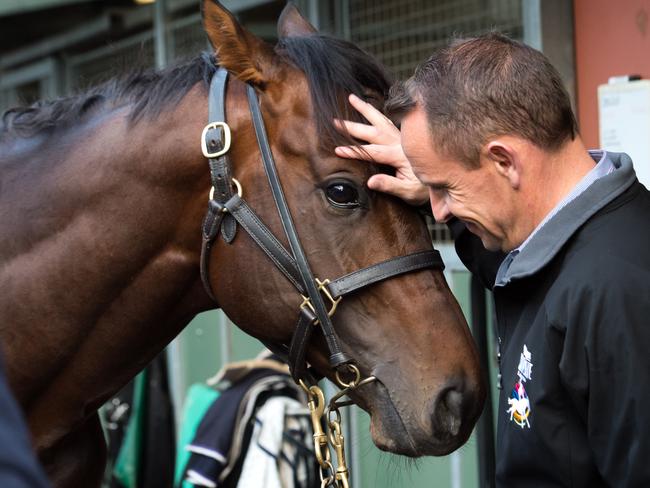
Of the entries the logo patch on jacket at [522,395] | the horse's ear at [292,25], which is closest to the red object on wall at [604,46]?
the horse's ear at [292,25]

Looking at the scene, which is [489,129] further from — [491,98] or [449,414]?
[449,414]

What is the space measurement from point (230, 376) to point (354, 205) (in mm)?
1990

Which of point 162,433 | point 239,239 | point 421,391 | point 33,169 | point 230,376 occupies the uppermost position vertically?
point 33,169

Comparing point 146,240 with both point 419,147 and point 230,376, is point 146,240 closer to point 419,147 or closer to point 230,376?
point 419,147

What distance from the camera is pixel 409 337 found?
1.96 m

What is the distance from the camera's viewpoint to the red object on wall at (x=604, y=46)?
9.96 feet

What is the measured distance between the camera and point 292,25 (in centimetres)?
234

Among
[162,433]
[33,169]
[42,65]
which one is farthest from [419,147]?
[42,65]

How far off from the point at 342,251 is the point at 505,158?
0.54m

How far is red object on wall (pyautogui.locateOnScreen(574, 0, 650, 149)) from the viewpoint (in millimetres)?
3037

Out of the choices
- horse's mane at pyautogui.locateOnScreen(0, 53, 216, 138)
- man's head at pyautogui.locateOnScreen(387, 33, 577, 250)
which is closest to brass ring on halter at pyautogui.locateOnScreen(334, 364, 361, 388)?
man's head at pyautogui.locateOnScreen(387, 33, 577, 250)

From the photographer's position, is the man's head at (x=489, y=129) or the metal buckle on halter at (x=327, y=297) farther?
the metal buckle on halter at (x=327, y=297)

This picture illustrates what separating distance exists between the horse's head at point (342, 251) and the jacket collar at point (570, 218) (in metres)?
0.44

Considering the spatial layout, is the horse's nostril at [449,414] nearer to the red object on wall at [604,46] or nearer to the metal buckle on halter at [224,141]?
the metal buckle on halter at [224,141]
